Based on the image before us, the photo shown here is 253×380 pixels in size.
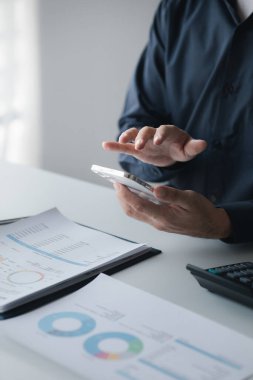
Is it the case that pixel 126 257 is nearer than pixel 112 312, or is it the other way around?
pixel 112 312

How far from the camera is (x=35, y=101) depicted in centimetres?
286

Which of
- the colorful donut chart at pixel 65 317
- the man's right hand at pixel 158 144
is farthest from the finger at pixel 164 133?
the colorful donut chart at pixel 65 317

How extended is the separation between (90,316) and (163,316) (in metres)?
0.09

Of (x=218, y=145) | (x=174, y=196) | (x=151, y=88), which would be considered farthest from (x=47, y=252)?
(x=151, y=88)

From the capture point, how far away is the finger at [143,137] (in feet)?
3.63

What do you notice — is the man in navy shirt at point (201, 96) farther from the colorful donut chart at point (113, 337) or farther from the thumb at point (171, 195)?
the colorful donut chart at point (113, 337)

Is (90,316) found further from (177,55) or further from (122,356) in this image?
(177,55)

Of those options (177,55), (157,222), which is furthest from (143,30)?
(157,222)

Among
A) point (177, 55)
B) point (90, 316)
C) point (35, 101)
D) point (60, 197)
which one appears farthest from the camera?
point (35, 101)

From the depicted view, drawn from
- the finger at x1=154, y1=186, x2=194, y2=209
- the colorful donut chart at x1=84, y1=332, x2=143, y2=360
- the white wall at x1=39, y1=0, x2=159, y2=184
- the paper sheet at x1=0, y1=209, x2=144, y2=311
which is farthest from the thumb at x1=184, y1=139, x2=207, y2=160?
the white wall at x1=39, y1=0, x2=159, y2=184

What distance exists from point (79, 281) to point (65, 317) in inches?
4.1

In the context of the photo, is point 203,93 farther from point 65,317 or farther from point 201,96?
point 65,317

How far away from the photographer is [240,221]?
1100 mm

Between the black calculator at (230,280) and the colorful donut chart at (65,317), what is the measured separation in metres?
0.18
